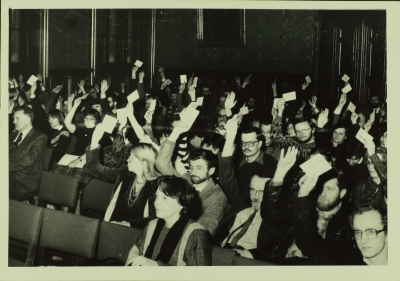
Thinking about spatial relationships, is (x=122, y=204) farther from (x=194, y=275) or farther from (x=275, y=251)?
(x=275, y=251)

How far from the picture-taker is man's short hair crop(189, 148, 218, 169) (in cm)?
381

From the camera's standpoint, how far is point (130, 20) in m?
3.79

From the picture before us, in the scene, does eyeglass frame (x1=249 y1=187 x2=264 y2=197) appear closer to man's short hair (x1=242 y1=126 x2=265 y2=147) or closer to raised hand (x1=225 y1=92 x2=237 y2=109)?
man's short hair (x1=242 y1=126 x2=265 y2=147)

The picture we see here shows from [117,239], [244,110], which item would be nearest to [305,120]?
[244,110]

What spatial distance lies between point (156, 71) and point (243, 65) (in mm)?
614

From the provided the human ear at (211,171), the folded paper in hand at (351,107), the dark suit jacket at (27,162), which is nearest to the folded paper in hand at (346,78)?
the folded paper in hand at (351,107)

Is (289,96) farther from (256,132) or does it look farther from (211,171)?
(211,171)

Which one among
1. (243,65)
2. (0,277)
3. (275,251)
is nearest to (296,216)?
(275,251)

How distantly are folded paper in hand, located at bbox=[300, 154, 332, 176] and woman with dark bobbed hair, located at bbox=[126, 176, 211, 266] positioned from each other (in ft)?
2.45

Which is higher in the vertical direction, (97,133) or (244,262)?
(97,133)

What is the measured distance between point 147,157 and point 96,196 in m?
0.44

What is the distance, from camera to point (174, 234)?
11.7ft

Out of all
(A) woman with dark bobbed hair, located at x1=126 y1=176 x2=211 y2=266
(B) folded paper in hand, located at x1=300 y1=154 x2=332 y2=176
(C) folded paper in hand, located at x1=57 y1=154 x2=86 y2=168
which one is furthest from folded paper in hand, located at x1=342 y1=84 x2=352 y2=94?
(C) folded paper in hand, located at x1=57 y1=154 x2=86 y2=168

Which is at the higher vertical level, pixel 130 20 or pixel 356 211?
pixel 130 20
